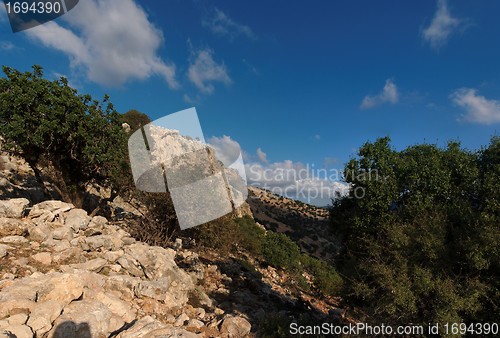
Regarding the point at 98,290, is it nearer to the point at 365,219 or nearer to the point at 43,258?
the point at 43,258

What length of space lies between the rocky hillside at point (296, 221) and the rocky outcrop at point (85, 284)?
5688cm

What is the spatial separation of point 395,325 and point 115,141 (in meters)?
18.7

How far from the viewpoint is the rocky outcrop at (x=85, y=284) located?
28.0 feet

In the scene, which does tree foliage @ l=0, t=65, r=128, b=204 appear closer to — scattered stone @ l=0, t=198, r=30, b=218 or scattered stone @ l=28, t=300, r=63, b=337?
scattered stone @ l=0, t=198, r=30, b=218

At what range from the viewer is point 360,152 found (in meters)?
16.6

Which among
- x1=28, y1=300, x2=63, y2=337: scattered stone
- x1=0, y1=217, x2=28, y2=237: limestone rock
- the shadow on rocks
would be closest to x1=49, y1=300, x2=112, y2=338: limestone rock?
the shadow on rocks

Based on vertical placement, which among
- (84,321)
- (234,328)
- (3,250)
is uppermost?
(3,250)

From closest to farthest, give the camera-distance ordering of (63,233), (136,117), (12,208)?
1. (63,233)
2. (12,208)
3. (136,117)

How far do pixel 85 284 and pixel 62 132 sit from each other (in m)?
10.6

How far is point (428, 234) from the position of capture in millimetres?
11375

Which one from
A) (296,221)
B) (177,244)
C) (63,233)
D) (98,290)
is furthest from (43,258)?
(296,221)

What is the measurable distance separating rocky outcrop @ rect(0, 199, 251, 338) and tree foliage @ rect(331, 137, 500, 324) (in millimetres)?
5726

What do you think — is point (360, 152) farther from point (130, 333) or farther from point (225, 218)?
point (130, 333)

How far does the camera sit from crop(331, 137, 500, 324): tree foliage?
1023 centimetres
